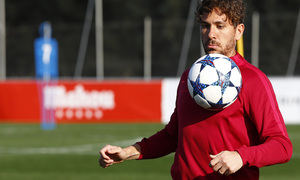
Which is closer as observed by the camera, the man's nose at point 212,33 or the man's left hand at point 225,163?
the man's left hand at point 225,163

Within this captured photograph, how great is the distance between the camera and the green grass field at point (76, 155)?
33.7 ft

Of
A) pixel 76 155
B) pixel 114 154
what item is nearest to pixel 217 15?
pixel 114 154

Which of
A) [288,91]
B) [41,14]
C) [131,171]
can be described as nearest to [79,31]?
[41,14]

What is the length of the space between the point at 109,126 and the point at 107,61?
799cm

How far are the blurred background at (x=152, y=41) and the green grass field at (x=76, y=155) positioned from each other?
6590 millimetres

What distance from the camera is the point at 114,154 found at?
400 centimetres

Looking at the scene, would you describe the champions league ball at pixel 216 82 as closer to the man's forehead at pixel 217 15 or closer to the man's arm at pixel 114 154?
the man's forehead at pixel 217 15

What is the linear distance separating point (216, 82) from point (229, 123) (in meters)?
0.24

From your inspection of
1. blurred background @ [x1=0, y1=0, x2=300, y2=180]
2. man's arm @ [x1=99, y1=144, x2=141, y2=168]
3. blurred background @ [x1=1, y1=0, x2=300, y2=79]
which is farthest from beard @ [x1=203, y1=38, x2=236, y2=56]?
blurred background @ [x1=1, y1=0, x2=300, y2=79]

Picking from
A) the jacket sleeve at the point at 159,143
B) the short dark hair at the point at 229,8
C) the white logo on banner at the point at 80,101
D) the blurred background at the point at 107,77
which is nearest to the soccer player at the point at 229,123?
the short dark hair at the point at 229,8

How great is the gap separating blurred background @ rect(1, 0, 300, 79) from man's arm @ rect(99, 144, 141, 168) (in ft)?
67.0

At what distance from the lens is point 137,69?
26.7 metres

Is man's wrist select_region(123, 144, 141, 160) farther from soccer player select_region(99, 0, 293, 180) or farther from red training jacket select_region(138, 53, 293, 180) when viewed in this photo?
red training jacket select_region(138, 53, 293, 180)

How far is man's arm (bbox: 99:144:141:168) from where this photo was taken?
3940mm
